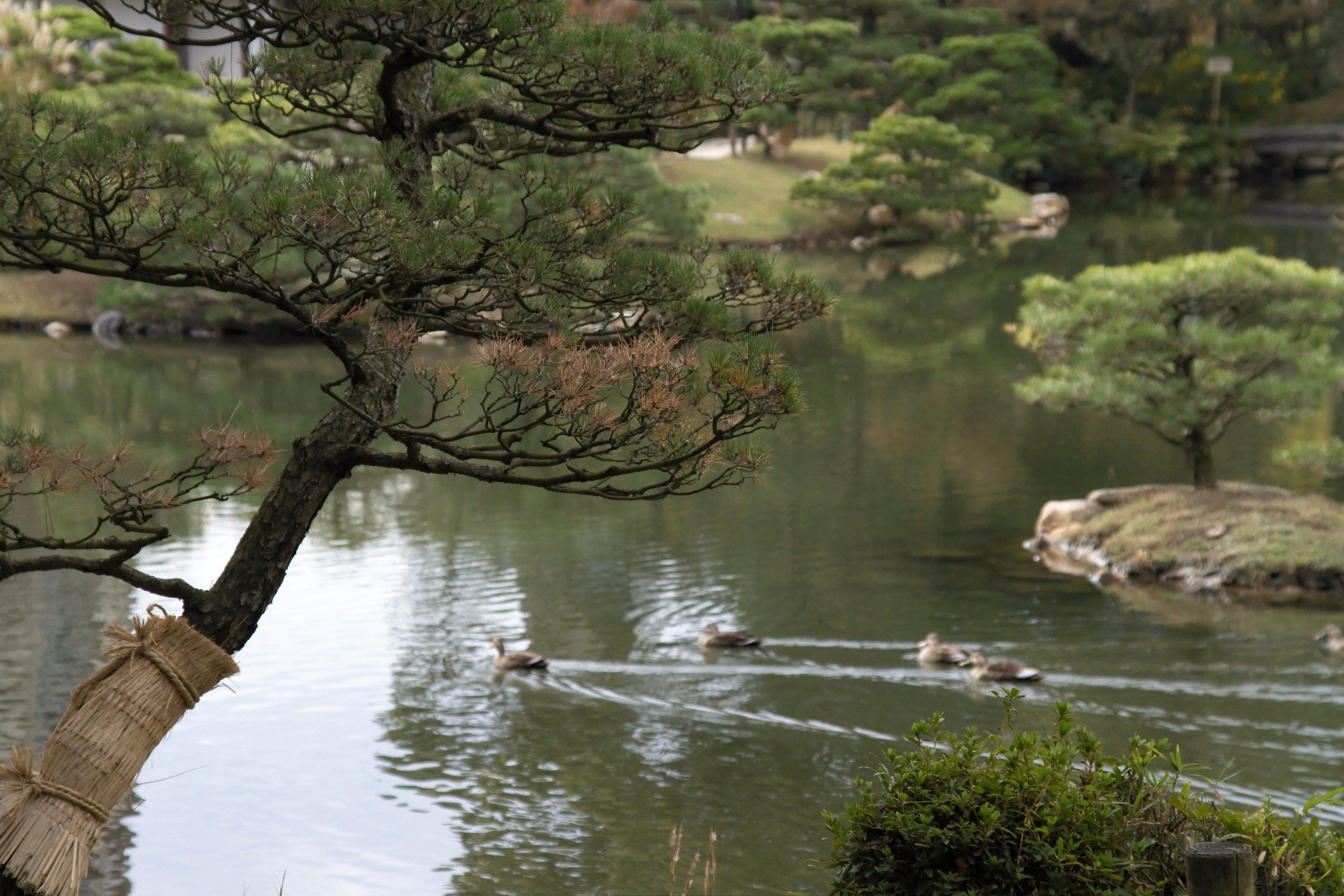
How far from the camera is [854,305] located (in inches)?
950

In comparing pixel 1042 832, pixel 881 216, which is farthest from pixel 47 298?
pixel 1042 832

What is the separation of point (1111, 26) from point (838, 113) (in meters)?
9.75

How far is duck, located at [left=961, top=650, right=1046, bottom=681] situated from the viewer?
7.88 meters

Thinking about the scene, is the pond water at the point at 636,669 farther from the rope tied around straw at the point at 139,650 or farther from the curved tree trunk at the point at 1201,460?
the rope tied around straw at the point at 139,650

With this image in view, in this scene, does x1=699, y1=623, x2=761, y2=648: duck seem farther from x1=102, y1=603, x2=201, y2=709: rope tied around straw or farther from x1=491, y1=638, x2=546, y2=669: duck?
x1=102, y1=603, x2=201, y2=709: rope tied around straw

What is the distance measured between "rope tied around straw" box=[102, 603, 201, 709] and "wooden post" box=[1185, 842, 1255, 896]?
98.9 inches

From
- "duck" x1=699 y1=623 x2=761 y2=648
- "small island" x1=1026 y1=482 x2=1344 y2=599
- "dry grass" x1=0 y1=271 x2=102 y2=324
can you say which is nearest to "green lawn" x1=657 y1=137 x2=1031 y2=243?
"dry grass" x1=0 y1=271 x2=102 y2=324

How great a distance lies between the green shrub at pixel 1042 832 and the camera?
3244 millimetres

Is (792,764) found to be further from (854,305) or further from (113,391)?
(854,305)

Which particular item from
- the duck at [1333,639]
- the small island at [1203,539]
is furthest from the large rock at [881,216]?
the duck at [1333,639]

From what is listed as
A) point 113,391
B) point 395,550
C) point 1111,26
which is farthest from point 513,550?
point 1111,26

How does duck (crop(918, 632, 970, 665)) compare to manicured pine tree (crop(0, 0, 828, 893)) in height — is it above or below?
below

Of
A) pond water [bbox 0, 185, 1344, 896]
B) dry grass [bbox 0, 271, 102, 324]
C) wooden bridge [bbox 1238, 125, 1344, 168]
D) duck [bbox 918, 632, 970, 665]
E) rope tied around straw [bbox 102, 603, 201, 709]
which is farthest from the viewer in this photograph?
wooden bridge [bbox 1238, 125, 1344, 168]

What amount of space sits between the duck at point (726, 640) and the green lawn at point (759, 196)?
20.4 meters
